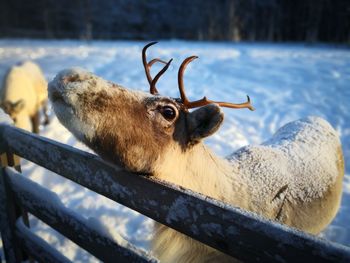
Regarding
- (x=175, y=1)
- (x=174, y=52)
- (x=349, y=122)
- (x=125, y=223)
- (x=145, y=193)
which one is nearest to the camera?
(x=145, y=193)

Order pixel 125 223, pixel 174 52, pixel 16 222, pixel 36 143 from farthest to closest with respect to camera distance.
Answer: pixel 174 52 < pixel 125 223 < pixel 16 222 < pixel 36 143

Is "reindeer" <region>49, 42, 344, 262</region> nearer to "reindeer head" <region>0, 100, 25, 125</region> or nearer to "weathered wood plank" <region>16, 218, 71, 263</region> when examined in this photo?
"weathered wood plank" <region>16, 218, 71, 263</region>

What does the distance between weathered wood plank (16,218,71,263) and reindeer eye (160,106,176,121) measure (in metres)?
1.16

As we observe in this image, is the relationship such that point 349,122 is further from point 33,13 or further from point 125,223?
point 33,13

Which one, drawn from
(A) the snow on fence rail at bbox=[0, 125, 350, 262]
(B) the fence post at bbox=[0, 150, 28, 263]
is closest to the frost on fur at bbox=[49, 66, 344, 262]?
(A) the snow on fence rail at bbox=[0, 125, 350, 262]

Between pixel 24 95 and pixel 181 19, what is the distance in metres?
23.3

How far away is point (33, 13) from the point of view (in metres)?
27.8

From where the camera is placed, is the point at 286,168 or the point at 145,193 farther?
the point at 286,168

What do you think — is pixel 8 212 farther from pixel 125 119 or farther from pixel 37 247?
pixel 125 119

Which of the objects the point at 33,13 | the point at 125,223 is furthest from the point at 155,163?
the point at 33,13

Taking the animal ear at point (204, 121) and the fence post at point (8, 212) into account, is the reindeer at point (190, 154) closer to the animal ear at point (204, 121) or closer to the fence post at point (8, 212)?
the animal ear at point (204, 121)

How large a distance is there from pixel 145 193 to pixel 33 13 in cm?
3265

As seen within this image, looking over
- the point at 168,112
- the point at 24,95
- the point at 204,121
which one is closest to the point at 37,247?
the point at 168,112

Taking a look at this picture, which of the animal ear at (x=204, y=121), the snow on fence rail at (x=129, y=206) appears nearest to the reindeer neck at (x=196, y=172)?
the animal ear at (x=204, y=121)
